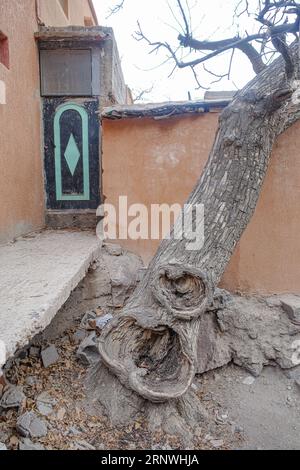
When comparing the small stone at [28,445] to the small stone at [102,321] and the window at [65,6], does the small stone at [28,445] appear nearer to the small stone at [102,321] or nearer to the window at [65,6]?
the small stone at [102,321]

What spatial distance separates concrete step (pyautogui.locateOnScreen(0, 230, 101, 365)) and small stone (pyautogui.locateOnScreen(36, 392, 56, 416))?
28.9 inches

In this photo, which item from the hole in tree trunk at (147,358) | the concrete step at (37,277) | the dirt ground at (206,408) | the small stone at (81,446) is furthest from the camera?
the hole in tree trunk at (147,358)

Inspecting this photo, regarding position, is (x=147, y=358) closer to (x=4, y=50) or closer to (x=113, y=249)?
(x=113, y=249)

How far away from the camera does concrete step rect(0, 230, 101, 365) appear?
6.99ft

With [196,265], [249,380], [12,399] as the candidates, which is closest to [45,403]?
[12,399]

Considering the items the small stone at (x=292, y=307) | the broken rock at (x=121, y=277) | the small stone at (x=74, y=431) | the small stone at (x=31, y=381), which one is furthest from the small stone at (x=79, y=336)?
the small stone at (x=292, y=307)

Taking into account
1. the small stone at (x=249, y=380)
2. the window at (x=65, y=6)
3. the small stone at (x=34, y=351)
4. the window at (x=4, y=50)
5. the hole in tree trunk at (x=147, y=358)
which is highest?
the window at (x=65, y=6)

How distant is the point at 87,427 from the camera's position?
258 cm

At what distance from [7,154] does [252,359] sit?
3.86 m

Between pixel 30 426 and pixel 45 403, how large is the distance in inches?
11.6

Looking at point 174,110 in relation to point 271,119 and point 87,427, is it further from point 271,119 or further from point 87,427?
point 87,427

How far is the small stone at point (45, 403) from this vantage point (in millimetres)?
2557

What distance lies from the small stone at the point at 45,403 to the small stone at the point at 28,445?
0.88 ft

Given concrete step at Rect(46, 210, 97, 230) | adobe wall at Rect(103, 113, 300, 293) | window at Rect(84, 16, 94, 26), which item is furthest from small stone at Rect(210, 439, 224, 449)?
window at Rect(84, 16, 94, 26)
